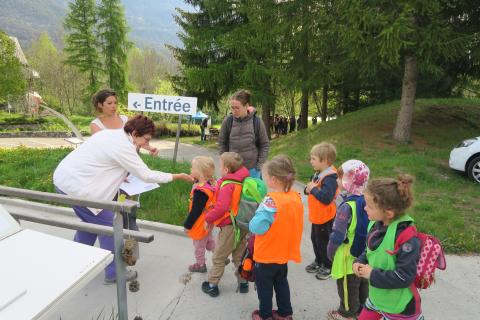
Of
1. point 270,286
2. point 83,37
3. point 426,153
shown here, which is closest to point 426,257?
point 270,286

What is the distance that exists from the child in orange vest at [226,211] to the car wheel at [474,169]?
6498 mm

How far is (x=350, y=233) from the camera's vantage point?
9.30 feet

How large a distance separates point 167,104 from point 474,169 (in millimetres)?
6546

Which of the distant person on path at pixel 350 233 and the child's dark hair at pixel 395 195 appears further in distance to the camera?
the distant person on path at pixel 350 233

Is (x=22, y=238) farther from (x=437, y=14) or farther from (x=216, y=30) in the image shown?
(x=216, y=30)

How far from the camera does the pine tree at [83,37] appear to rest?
120ft

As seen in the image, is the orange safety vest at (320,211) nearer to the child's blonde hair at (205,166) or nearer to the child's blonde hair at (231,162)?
the child's blonde hair at (231,162)

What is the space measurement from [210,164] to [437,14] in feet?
31.2

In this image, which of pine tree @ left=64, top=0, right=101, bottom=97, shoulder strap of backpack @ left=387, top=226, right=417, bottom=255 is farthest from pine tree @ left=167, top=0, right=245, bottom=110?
pine tree @ left=64, top=0, right=101, bottom=97

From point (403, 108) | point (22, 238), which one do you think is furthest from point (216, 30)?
point (22, 238)

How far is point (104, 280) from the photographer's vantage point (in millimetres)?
3730

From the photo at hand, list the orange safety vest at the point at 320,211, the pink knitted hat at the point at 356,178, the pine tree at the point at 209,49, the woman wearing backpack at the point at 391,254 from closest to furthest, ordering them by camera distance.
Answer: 1. the woman wearing backpack at the point at 391,254
2. the pink knitted hat at the point at 356,178
3. the orange safety vest at the point at 320,211
4. the pine tree at the point at 209,49

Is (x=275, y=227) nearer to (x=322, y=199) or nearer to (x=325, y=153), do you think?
(x=322, y=199)

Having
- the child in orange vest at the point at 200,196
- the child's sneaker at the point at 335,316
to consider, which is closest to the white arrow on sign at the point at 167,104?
the child in orange vest at the point at 200,196
